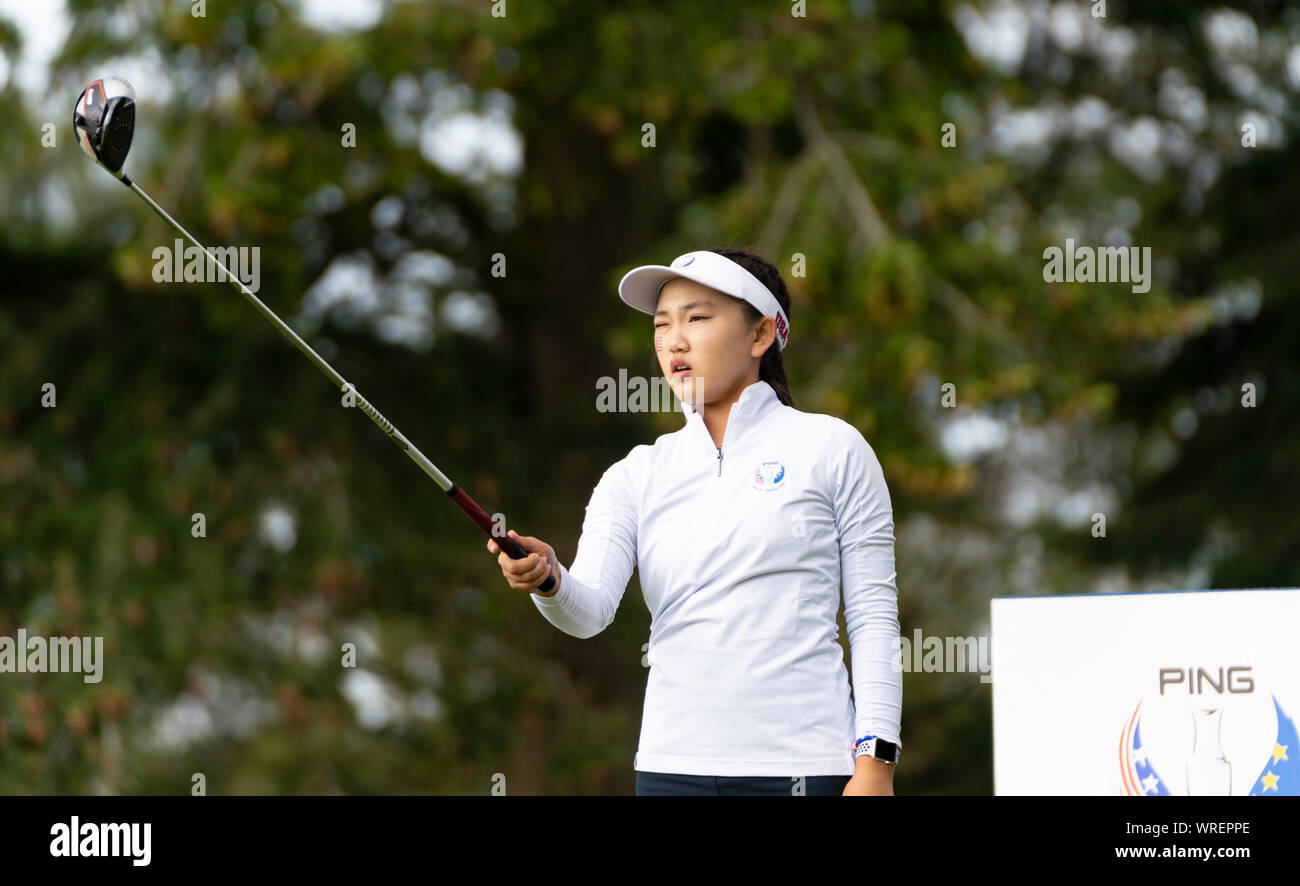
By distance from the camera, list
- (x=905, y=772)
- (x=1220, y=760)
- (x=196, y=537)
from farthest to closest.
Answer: (x=905, y=772)
(x=196, y=537)
(x=1220, y=760)

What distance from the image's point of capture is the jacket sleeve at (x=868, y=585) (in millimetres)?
2793

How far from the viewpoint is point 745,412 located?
305 centimetres

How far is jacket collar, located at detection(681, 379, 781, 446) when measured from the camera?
3035mm

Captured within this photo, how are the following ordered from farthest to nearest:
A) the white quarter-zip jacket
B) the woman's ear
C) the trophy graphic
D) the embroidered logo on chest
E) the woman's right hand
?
1. the trophy graphic
2. the woman's ear
3. the embroidered logo on chest
4. the white quarter-zip jacket
5. the woman's right hand

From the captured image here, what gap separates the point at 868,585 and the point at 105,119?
5.37ft

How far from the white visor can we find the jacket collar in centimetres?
15

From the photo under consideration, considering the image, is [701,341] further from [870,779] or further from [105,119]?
[105,119]

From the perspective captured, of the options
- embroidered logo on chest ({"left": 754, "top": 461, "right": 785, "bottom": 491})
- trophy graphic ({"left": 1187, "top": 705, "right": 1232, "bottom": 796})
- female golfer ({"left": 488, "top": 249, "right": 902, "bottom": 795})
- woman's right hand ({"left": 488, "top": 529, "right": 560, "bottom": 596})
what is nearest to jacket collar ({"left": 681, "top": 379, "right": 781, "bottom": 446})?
female golfer ({"left": 488, "top": 249, "right": 902, "bottom": 795})

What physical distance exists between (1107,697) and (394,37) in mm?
5310

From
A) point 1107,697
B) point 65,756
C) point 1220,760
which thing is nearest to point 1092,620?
point 1107,697

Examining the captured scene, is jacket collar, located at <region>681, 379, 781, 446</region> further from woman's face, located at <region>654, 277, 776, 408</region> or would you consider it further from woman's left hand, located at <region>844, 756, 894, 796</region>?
woman's left hand, located at <region>844, 756, 894, 796</region>

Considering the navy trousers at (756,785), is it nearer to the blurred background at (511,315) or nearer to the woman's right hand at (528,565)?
the woman's right hand at (528,565)

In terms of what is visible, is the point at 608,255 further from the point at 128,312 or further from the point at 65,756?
the point at 65,756

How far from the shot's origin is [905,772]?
43.8ft
